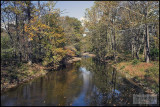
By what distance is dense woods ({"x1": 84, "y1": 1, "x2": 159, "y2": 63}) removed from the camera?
24.1 m

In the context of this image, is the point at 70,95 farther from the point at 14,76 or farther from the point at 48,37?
the point at 48,37

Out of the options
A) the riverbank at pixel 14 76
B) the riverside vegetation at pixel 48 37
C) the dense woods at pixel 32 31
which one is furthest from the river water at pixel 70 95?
the dense woods at pixel 32 31

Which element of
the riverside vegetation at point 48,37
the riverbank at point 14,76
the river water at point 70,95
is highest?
the riverside vegetation at point 48,37

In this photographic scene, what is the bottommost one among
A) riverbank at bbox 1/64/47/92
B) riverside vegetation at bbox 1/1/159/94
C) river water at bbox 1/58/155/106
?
river water at bbox 1/58/155/106

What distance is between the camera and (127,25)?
30609 mm

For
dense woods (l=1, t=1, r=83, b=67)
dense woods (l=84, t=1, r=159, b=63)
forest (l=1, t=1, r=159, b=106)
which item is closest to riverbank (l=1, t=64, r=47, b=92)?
forest (l=1, t=1, r=159, b=106)

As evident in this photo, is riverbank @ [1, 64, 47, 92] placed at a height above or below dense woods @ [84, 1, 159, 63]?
below

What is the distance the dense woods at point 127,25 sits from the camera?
24.1m

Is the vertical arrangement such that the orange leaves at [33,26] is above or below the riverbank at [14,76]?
above

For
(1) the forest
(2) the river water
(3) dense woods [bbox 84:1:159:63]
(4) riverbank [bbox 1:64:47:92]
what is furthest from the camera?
(3) dense woods [bbox 84:1:159:63]

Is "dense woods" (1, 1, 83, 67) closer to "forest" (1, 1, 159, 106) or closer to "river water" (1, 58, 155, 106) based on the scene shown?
"forest" (1, 1, 159, 106)

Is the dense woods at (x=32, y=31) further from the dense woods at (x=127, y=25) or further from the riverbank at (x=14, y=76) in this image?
the dense woods at (x=127, y=25)

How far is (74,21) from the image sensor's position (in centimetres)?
7125

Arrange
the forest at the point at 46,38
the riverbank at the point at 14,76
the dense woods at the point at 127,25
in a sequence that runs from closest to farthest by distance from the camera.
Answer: the riverbank at the point at 14,76 → the forest at the point at 46,38 → the dense woods at the point at 127,25
